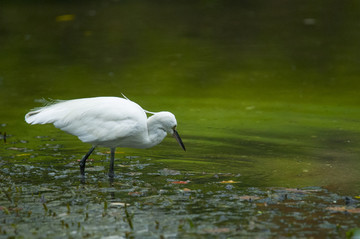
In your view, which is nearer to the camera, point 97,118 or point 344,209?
point 344,209

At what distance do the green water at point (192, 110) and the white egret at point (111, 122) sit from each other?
1.08ft

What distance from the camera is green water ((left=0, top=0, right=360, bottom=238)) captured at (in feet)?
15.5

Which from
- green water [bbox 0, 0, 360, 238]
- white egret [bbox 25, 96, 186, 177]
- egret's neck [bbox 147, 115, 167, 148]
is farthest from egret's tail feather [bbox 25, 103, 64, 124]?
egret's neck [bbox 147, 115, 167, 148]

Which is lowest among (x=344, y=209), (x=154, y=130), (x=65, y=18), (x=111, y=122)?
(x=344, y=209)

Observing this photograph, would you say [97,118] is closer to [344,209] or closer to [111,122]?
[111,122]

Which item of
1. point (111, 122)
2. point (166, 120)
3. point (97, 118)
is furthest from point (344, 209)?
point (97, 118)

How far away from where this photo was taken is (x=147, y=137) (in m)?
5.90

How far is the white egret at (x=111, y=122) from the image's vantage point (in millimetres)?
5750

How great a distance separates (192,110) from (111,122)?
3.24m

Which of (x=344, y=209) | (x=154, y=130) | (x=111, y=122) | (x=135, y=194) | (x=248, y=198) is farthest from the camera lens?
(x=154, y=130)

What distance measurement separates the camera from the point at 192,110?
8.92m

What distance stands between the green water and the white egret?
1.08 ft

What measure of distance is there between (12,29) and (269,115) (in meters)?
7.97

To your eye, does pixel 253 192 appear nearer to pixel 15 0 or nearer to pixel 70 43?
pixel 70 43
